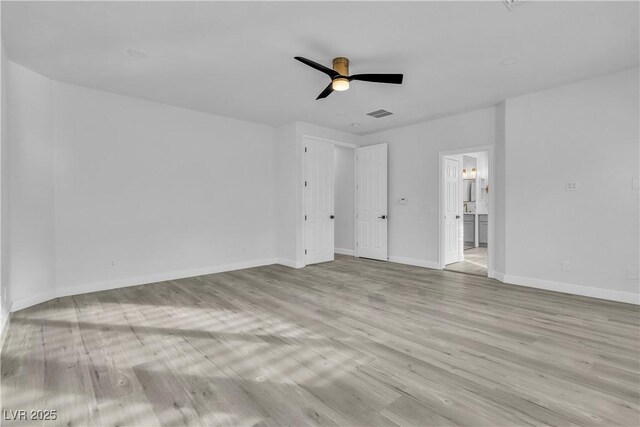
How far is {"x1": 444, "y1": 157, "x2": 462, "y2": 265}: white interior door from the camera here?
614 centimetres

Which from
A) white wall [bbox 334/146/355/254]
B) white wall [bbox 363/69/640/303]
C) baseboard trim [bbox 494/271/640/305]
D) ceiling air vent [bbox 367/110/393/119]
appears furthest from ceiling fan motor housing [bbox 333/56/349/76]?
white wall [bbox 334/146/355/254]

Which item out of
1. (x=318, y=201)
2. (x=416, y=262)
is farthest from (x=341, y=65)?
(x=416, y=262)

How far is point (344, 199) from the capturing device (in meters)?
7.92

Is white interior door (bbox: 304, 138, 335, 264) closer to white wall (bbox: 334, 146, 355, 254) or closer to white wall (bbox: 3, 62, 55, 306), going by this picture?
white wall (bbox: 334, 146, 355, 254)

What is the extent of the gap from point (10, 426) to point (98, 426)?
49 cm

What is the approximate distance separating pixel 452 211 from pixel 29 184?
6862 millimetres

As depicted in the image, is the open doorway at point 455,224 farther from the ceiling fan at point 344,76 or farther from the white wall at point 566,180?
the ceiling fan at point 344,76

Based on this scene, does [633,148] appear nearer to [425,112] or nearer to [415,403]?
[425,112]

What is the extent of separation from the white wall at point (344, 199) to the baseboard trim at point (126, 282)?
2310mm

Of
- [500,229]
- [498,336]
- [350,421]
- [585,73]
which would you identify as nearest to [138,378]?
[350,421]

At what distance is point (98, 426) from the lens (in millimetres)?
1729

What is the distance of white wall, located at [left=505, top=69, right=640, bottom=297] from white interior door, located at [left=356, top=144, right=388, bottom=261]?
8.15 ft

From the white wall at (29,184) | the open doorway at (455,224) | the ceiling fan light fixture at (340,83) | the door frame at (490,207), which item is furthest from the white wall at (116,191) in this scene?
the open doorway at (455,224)

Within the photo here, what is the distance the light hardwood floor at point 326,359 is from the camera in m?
1.86
